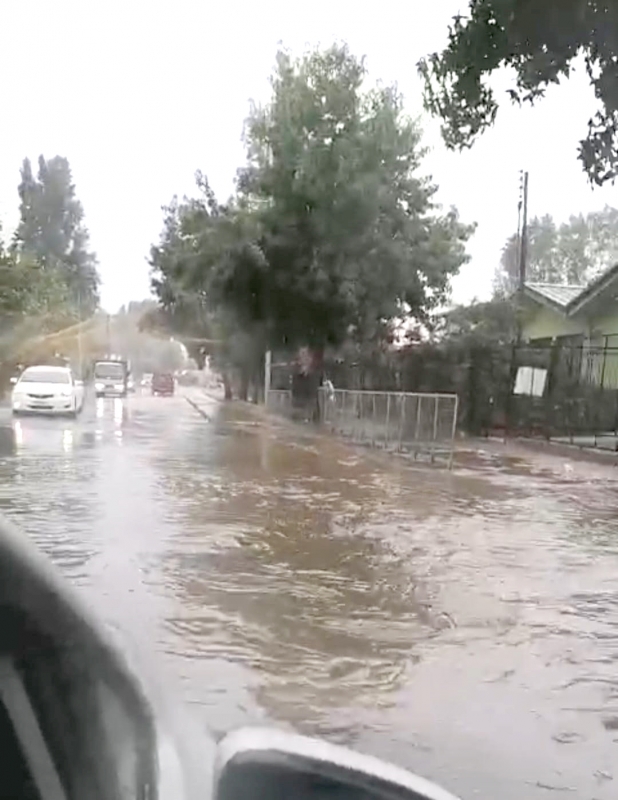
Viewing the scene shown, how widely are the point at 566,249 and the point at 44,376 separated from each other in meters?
29.4

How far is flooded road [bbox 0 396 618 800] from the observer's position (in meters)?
4.95

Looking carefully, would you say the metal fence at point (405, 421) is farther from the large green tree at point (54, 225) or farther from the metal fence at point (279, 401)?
the large green tree at point (54, 225)

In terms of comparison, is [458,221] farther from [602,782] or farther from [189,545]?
[602,782]

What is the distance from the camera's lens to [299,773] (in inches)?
55.7

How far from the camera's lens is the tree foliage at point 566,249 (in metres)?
47.4

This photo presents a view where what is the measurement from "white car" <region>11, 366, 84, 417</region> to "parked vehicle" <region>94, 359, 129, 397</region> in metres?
18.4

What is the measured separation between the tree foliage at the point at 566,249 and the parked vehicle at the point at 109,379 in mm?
14821

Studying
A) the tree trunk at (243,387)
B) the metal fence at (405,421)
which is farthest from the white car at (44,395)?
the tree trunk at (243,387)

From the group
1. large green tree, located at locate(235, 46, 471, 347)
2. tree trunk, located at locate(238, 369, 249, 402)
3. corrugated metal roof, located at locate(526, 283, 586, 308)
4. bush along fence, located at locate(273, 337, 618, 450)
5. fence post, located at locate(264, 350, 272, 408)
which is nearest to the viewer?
bush along fence, located at locate(273, 337, 618, 450)

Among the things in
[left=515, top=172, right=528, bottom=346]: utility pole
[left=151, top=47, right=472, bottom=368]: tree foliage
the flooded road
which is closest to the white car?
[left=151, top=47, right=472, bottom=368]: tree foliage

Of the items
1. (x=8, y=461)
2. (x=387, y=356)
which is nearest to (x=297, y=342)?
(x=387, y=356)

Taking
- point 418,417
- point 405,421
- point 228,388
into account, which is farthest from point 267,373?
point 418,417

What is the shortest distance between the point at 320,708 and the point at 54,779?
4115 millimetres

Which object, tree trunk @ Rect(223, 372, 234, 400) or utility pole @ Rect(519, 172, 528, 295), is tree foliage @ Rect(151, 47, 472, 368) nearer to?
utility pole @ Rect(519, 172, 528, 295)
